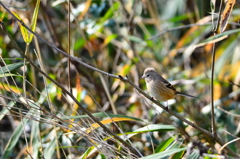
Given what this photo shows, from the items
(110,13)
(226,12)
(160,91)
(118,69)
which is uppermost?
(226,12)

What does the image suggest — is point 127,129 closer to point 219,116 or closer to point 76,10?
point 219,116

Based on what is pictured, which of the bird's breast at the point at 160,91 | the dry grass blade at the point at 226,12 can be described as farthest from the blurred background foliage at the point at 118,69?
the dry grass blade at the point at 226,12

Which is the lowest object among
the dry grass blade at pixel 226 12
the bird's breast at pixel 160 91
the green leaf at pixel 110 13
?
the bird's breast at pixel 160 91

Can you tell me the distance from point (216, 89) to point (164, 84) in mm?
1454

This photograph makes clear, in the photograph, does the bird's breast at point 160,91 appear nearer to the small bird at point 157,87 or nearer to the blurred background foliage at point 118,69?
the small bird at point 157,87

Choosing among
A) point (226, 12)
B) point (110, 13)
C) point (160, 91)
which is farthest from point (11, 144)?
point (110, 13)

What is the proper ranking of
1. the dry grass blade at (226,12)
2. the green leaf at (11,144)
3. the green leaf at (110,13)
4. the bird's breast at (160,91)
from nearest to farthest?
1. the dry grass blade at (226,12)
2. the green leaf at (11,144)
3. the bird's breast at (160,91)
4. the green leaf at (110,13)

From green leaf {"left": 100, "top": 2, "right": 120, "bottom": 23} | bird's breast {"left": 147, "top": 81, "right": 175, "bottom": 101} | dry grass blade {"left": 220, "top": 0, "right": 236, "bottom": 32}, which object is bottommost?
bird's breast {"left": 147, "top": 81, "right": 175, "bottom": 101}

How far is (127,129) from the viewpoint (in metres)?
4.25

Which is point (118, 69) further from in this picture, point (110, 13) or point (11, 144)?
point (11, 144)

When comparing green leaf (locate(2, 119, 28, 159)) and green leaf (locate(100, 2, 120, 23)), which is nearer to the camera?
green leaf (locate(2, 119, 28, 159))

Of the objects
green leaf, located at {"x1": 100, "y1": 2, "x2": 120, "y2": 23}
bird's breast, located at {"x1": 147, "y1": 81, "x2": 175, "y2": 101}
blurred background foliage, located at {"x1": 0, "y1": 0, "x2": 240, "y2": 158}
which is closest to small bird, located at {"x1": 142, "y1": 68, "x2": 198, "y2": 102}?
bird's breast, located at {"x1": 147, "y1": 81, "x2": 175, "y2": 101}

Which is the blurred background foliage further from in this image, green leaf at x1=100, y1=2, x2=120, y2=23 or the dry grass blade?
the dry grass blade

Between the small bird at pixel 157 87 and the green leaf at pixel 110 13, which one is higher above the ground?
the green leaf at pixel 110 13
